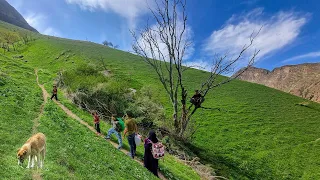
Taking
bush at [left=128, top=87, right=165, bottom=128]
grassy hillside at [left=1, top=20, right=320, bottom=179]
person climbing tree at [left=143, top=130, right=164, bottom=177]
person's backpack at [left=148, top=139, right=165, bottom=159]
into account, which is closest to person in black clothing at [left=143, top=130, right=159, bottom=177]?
person climbing tree at [left=143, top=130, right=164, bottom=177]

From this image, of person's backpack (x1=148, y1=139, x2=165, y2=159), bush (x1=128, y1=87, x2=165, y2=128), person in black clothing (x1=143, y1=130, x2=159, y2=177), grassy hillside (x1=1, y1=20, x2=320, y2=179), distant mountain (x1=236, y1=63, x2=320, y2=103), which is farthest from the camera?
distant mountain (x1=236, y1=63, x2=320, y2=103)

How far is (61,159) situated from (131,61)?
74.1 meters

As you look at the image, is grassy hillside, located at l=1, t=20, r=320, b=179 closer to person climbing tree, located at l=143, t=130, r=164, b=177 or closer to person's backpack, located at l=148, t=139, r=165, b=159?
person climbing tree, located at l=143, t=130, r=164, b=177

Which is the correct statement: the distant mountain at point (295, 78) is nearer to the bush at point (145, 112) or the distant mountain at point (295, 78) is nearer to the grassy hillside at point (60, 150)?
the bush at point (145, 112)

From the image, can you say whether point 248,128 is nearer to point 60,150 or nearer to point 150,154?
point 150,154

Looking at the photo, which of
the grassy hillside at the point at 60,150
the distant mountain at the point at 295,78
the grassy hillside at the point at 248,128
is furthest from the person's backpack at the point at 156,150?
the distant mountain at the point at 295,78

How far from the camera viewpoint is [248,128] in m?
45.2

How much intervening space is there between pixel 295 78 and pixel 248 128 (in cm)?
7370

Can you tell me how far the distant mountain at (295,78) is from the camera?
9150cm

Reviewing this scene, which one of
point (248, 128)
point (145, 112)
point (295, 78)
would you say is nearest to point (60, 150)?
point (145, 112)

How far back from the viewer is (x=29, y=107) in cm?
2430

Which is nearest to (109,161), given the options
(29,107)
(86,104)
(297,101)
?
(29,107)

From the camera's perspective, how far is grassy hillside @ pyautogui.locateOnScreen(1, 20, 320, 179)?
3225 centimetres

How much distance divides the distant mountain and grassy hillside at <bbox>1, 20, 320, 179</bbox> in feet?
88.6
